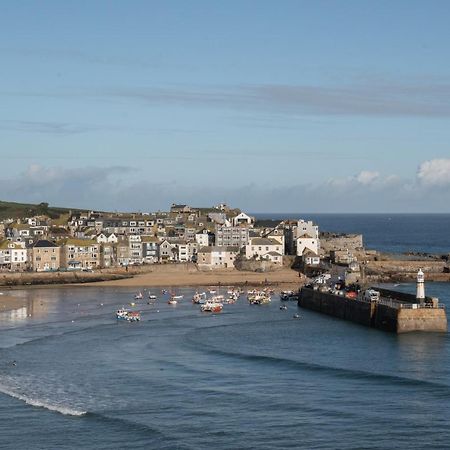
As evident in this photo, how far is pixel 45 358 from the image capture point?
47.5 meters

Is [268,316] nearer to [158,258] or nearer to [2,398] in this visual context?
[2,398]

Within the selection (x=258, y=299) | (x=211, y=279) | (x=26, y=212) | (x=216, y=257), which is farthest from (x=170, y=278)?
(x=26, y=212)

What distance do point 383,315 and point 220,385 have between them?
19579 mm

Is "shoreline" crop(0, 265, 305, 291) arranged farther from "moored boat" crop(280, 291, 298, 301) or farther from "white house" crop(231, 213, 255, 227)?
"white house" crop(231, 213, 255, 227)

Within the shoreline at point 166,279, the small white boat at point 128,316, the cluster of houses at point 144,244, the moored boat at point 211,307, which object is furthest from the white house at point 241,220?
the small white boat at point 128,316

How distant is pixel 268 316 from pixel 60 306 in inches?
669

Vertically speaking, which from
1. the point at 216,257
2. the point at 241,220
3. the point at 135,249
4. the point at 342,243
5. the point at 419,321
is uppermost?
the point at 241,220

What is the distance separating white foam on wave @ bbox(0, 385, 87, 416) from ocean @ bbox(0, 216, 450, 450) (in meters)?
0.07

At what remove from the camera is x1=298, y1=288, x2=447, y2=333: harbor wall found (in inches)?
2144

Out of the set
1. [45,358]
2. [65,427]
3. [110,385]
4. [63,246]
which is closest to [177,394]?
[110,385]

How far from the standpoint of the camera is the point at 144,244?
113000 mm

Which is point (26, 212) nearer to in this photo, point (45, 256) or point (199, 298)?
point (45, 256)

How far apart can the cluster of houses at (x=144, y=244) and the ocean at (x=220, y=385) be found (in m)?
42.4

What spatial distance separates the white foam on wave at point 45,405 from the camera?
35406 mm
